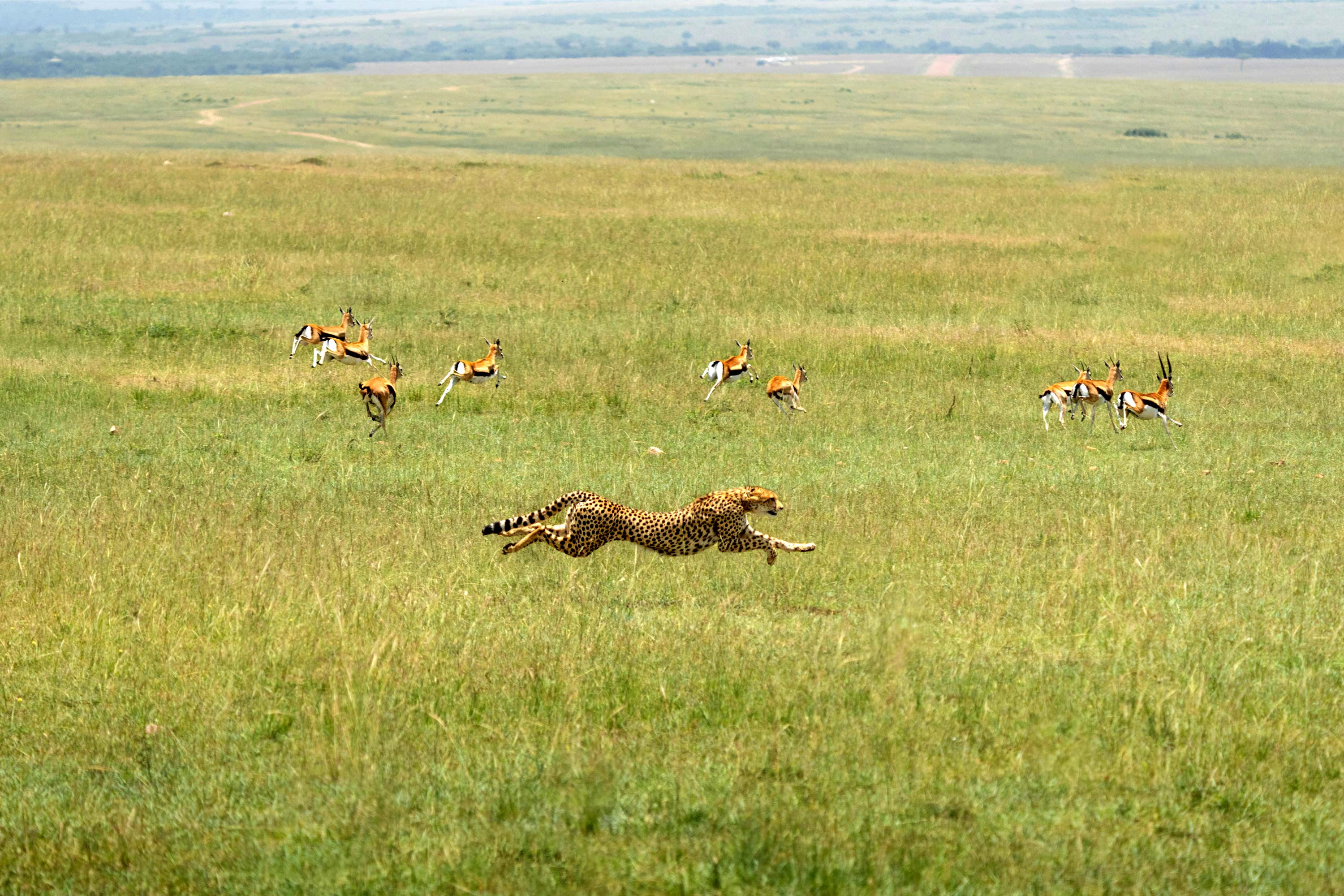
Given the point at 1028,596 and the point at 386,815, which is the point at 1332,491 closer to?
the point at 1028,596

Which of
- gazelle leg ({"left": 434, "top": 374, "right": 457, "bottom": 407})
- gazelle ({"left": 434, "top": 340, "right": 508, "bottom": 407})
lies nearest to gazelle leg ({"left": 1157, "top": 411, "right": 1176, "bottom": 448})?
gazelle ({"left": 434, "top": 340, "right": 508, "bottom": 407})

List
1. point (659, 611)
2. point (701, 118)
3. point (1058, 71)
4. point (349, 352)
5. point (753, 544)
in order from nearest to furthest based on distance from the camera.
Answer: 1. point (659, 611)
2. point (753, 544)
3. point (349, 352)
4. point (701, 118)
5. point (1058, 71)

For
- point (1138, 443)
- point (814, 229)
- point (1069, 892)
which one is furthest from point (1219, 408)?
point (814, 229)

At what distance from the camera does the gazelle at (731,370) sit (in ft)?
54.1

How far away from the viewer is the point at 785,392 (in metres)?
15.7

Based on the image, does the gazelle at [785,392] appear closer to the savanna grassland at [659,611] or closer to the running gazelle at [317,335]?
the savanna grassland at [659,611]

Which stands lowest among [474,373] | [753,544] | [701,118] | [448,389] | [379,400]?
[701,118]

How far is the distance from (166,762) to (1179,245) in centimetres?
2731

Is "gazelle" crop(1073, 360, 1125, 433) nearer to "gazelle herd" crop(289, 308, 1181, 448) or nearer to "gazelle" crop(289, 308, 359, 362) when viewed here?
"gazelle herd" crop(289, 308, 1181, 448)

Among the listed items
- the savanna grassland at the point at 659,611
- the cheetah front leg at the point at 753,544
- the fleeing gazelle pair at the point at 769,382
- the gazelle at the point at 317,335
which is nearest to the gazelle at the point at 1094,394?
the savanna grassland at the point at 659,611

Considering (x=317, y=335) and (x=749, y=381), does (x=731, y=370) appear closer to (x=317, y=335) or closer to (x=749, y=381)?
(x=749, y=381)

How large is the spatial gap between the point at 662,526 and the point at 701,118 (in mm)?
94571

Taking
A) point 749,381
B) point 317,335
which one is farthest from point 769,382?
point 317,335

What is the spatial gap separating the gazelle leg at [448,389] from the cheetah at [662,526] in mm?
6610
